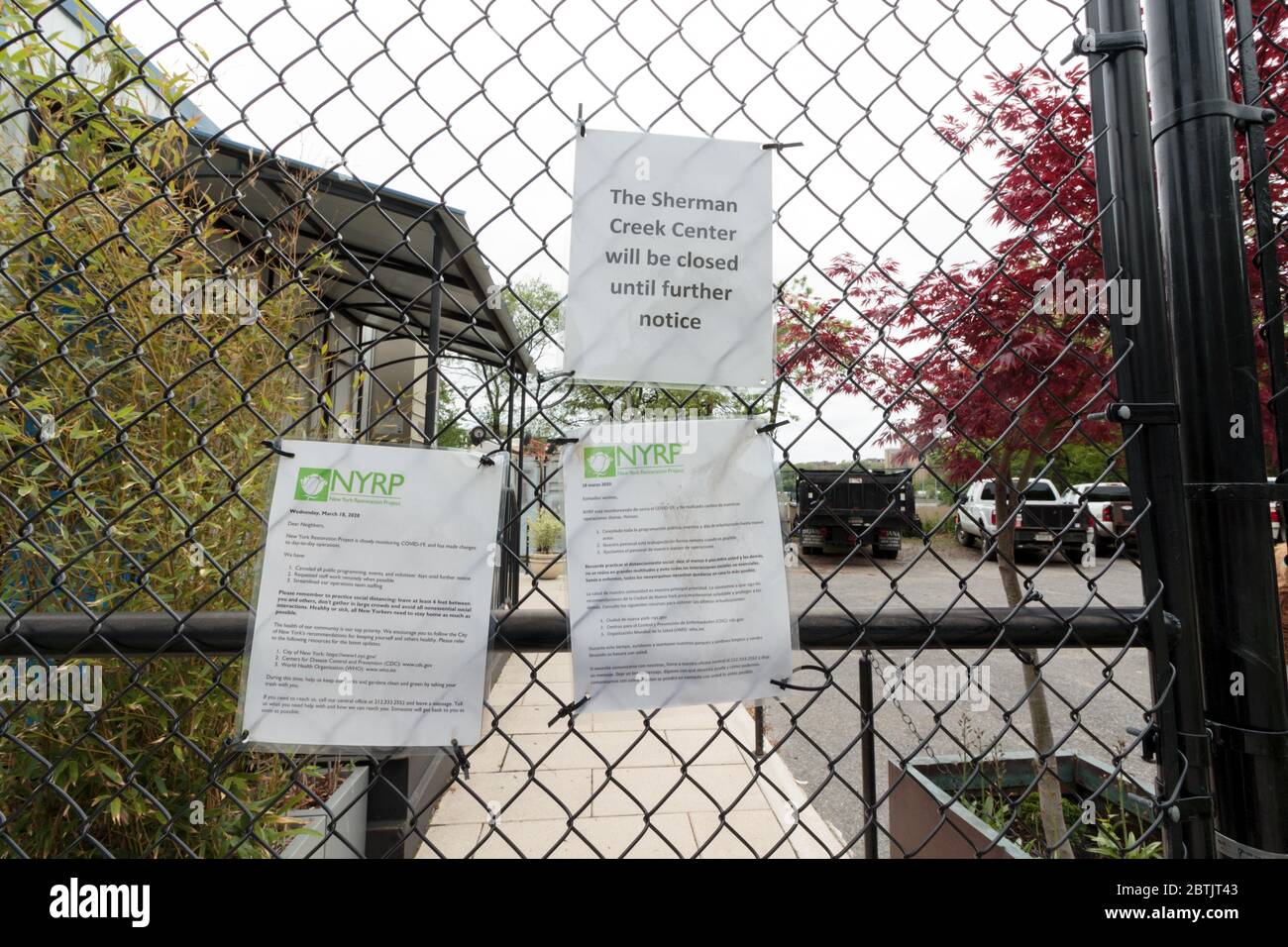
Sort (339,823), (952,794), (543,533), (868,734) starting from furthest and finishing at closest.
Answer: (543,533) < (952,794) < (339,823) < (868,734)

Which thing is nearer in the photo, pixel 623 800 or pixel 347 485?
pixel 347 485

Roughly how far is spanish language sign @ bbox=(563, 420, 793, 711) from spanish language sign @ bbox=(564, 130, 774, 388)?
10cm

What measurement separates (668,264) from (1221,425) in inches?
36.9

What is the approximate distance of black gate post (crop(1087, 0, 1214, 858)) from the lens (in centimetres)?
94

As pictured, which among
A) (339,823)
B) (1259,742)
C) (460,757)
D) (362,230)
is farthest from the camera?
(362,230)

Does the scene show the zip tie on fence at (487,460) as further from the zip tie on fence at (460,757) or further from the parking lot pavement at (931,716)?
the parking lot pavement at (931,716)

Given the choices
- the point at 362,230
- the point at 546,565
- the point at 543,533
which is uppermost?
the point at 362,230

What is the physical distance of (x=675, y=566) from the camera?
0.87 metres

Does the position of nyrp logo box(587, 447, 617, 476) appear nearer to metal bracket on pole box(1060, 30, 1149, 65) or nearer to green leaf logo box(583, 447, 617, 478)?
green leaf logo box(583, 447, 617, 478)

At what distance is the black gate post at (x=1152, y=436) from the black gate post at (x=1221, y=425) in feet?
0.14

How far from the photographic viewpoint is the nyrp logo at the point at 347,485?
838 mm

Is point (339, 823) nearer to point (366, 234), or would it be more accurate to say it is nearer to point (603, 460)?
point (603, 460)

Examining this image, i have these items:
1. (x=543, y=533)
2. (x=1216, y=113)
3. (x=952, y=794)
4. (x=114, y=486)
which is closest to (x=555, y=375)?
(x=1216, y=113)
